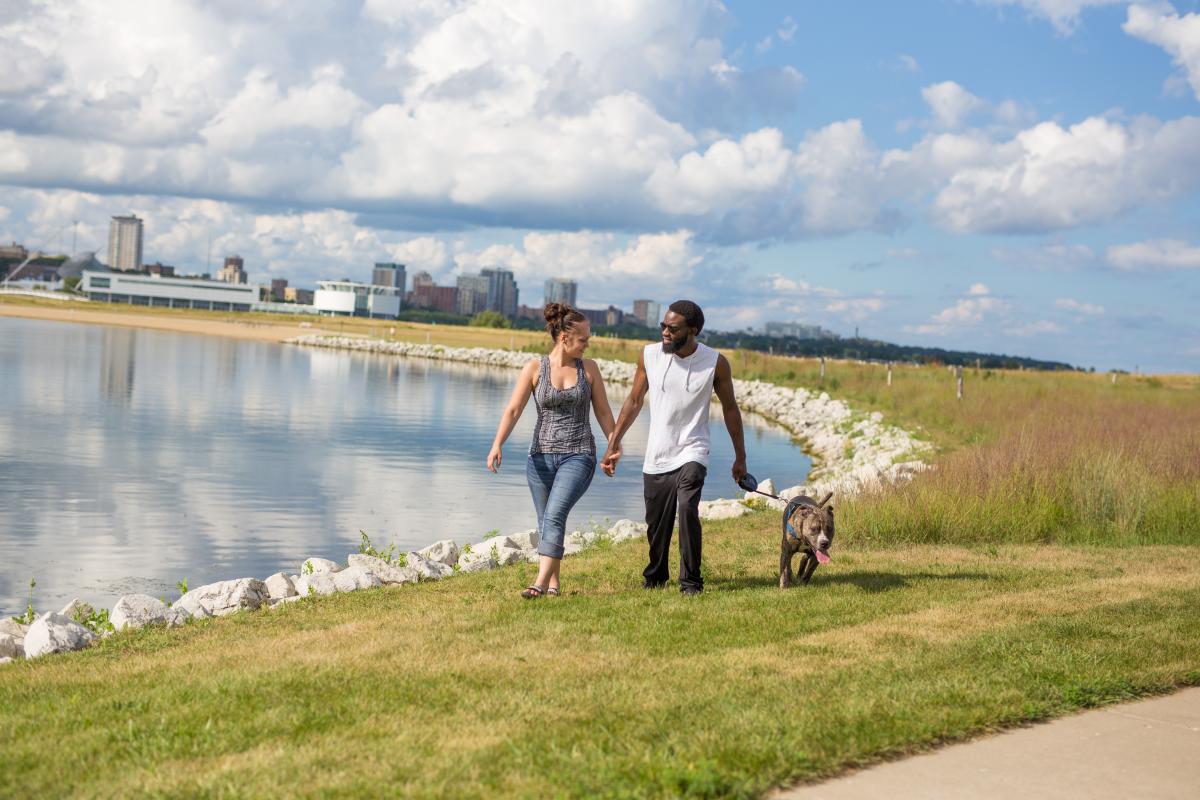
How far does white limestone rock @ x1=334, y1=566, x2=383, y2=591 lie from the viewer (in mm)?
10195

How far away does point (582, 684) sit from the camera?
6352 mm

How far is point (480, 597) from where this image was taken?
9125 mm

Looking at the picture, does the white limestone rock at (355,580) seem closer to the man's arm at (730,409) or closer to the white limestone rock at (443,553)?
the white limestone rock at (443,553)

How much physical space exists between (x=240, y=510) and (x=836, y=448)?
1735 cm

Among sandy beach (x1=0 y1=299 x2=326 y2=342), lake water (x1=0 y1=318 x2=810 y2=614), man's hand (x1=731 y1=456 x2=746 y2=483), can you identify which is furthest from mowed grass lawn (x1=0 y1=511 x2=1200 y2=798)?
sandy beach (x1=0 y1=299 x2=326 y2=342)

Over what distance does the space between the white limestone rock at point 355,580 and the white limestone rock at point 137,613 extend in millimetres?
1536

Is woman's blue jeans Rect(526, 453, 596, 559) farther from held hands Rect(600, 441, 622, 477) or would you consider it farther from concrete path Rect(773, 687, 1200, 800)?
concrete path Rect(773, 687, 1200, 800)

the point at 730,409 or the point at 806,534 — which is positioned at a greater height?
the point at 730,409

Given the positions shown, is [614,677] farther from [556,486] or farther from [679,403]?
[679,403]

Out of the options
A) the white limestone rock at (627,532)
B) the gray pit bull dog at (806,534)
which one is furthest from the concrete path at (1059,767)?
the white limestone rock at (627,532)

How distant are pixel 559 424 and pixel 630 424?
1.73ft

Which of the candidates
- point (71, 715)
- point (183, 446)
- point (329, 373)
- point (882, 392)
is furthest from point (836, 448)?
point (329, 373)

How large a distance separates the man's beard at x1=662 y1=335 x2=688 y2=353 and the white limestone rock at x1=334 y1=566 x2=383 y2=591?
3.39m

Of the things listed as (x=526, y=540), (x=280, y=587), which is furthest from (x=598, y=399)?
(x=526, y=540)
